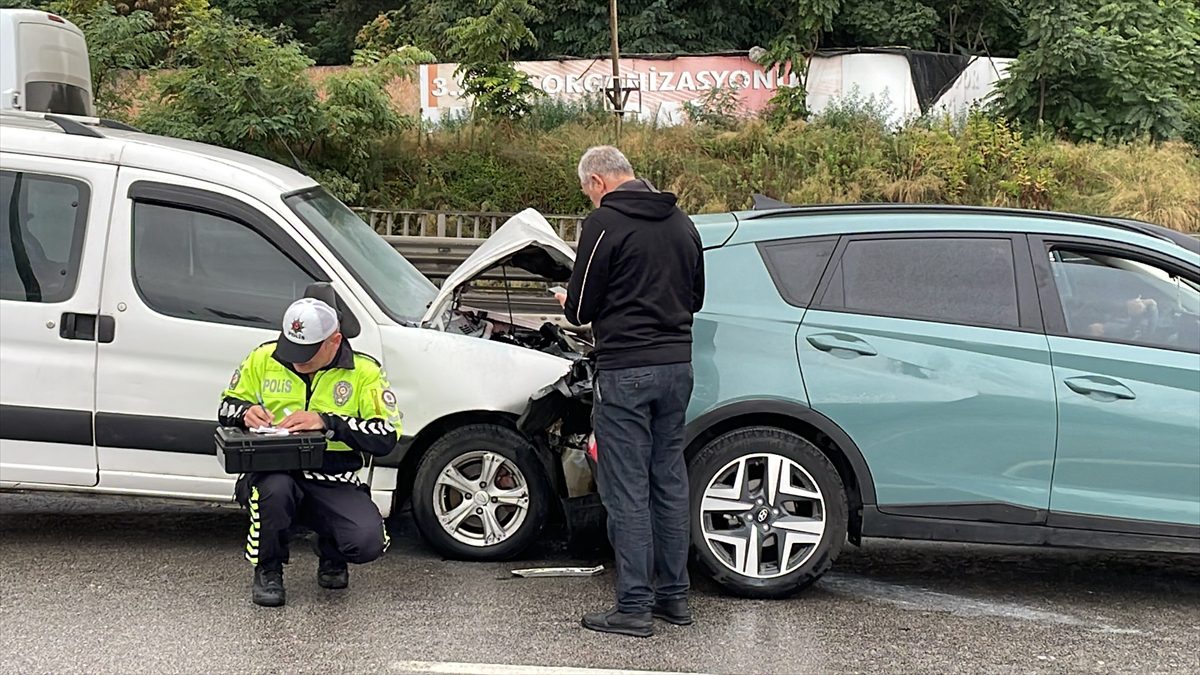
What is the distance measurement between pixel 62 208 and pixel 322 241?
3.92ft

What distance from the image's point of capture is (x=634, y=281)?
476 cm

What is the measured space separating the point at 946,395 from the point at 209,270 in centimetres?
337

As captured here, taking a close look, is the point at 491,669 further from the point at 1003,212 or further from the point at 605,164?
the point at 1003,212

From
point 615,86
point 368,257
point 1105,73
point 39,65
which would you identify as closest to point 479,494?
point 368,257

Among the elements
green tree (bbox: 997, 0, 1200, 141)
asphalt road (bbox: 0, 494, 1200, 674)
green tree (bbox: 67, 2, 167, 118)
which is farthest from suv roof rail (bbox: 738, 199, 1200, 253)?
green tree (bbox: 997, 0, 1200, 141)

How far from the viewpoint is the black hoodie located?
4754 mm

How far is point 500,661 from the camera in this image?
4.47 metres

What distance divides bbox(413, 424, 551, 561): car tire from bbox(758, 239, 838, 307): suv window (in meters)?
1.38

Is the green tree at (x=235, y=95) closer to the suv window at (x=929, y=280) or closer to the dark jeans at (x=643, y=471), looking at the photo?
the suv window at (x=929, y=280)

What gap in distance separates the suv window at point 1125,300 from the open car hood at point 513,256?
86.7 inches

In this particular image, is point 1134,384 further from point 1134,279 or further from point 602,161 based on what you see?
point 602,161

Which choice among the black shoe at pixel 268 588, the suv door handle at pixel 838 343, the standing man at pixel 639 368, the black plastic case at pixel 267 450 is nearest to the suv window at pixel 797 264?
the suv door handle at pixel 838 343

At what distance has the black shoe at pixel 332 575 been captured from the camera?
5.26 m

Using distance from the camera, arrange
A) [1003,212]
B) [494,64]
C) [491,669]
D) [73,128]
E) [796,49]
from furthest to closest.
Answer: [796,49]
[494,64]
[73,128]
[1003,212]
[491,669]
